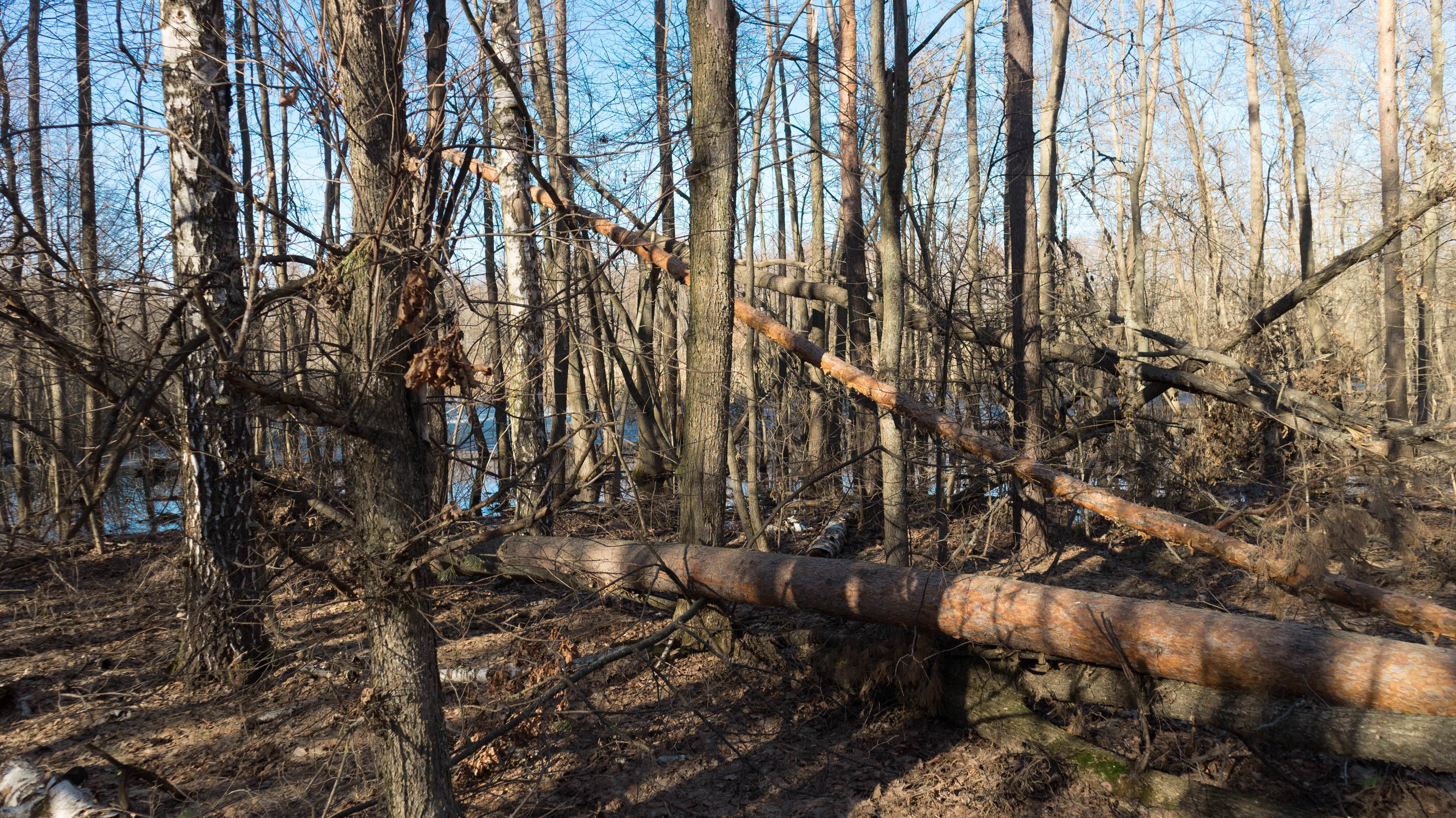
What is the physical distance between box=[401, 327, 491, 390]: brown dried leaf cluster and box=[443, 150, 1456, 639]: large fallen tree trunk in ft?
2.52

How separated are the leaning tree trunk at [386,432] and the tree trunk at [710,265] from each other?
2484 millimetres

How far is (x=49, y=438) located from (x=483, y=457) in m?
2.13

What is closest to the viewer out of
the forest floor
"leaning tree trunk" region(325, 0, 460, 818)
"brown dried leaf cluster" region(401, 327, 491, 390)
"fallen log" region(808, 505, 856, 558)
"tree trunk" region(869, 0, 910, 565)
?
"brown dried leaf cluster" region(401, 327, 491, 390)

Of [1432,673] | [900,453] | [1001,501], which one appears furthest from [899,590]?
[1432,673]

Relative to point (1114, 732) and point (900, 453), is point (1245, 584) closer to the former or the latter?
point (1114, 732)

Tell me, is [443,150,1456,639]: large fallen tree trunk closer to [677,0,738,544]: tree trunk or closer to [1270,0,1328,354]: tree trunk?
[677,0,738,544]: tree trunk

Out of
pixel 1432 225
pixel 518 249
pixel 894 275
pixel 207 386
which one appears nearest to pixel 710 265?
pixel 894 275

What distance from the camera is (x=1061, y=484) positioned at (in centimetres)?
528

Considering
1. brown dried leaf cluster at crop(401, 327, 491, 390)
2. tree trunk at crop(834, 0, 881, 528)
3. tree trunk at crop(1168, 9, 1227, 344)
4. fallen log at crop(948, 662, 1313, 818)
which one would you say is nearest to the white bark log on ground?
brown dried leaf cluster at crop(401, 327, 491, 390)

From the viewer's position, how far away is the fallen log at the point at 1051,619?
3.62m

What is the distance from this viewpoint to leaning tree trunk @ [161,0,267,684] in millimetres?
5137

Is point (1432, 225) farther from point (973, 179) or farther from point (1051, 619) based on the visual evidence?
point (1051, 619)

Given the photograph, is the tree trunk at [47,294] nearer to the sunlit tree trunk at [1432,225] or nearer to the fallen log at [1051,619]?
the fallen log at [1051,619]

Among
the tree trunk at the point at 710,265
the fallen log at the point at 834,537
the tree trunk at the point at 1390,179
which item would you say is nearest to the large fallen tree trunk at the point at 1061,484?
the tree trunk at the point at 710,265
